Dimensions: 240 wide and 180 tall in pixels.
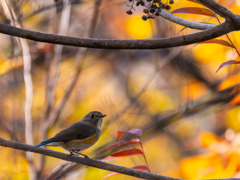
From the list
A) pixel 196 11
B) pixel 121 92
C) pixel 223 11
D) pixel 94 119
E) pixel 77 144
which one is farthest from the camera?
pixel 121 92

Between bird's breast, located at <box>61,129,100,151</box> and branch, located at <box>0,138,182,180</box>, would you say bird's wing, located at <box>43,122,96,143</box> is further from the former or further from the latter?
branch, located at <box>0,138,182,180</box>

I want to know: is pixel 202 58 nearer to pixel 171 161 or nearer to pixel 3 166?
pixel 171 161

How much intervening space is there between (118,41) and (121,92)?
292 cm

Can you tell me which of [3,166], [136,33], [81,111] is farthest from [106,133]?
[136,33]

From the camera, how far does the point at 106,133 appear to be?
8.57 ft

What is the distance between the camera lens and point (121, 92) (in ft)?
12.4

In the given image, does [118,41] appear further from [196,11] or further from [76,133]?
[76,133]

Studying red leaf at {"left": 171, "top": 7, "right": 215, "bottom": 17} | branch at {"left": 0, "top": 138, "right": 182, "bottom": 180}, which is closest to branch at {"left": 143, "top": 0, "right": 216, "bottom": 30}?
red leaf at {"left": 171, "top": 7, "right": 215, "bottom": 17}

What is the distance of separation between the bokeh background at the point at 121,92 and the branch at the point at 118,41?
3.35ft

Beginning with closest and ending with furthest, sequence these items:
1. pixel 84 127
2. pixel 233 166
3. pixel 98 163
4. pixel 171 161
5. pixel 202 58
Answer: pixel 98 163, pixel 84 127, pixel 233 166, pixel 202 58, pixel 171 161

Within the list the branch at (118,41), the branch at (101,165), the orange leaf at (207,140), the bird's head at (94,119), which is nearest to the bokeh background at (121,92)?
the orange leaf at (207,140)

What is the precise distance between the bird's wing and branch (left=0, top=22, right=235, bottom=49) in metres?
0.98

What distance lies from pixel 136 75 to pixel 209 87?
1.14m

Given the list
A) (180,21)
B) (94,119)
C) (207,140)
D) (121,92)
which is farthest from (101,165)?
(121,92)
